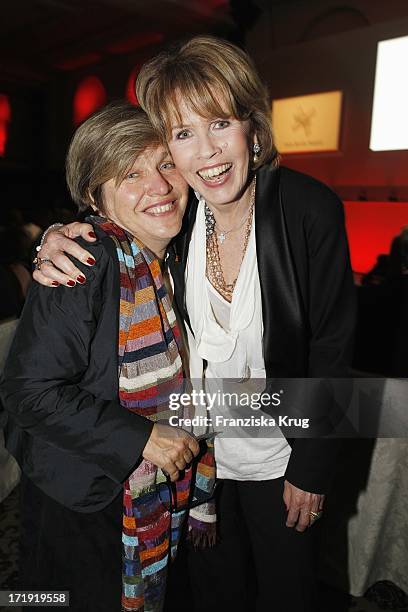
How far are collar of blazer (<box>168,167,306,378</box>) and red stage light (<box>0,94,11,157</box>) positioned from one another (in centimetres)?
1201

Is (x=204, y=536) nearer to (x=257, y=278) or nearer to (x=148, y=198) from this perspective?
(x=257, y=278)

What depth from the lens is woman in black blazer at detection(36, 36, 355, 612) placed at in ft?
3.79

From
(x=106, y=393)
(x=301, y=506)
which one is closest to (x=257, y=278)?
(x=106, y=393)

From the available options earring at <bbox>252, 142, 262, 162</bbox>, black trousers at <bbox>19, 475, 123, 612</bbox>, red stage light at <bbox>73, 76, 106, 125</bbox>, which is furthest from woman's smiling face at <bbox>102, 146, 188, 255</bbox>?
red stage light at <bbox>73, 76, 106, 125</bbox>

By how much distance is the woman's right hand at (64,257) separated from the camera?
1021mm

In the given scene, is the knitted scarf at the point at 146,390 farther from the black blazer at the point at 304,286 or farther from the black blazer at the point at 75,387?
the black blazer at the point at 304,286

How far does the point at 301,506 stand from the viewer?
1.26 metres

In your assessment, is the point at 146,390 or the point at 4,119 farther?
the point at 4,119

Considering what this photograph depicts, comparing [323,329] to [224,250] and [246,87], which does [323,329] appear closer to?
[224,250]

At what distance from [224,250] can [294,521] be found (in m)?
0.76

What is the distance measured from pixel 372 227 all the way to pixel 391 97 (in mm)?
1618

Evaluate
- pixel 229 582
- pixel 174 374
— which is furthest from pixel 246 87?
pixel 229 582

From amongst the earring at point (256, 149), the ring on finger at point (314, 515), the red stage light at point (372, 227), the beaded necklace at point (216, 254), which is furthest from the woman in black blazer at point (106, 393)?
the red stage light at point (372, 227)

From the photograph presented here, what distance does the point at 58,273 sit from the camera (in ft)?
3.36
